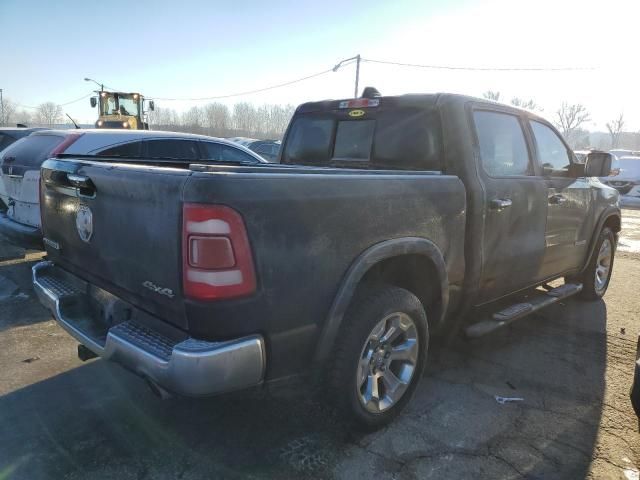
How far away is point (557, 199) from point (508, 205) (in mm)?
978

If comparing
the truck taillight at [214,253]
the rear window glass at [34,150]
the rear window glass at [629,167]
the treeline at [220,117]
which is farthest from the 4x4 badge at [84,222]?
the treeline at [220,117]

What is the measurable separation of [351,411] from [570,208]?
10.0 ft

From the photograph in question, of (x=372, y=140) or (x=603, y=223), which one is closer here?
(x=372, y=140)

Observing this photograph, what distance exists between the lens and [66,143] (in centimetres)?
582

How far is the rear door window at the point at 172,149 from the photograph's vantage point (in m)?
6.72

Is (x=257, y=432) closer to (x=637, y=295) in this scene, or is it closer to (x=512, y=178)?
(x=512, y=178)

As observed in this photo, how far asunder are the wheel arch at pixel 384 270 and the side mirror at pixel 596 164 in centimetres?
232

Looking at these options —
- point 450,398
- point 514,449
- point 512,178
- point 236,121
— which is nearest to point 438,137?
point 512,178

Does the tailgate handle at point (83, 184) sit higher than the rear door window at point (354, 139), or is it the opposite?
the rear door window at point (354, 139)

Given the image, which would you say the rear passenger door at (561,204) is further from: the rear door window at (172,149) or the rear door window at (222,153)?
the rear door window at (172,149)

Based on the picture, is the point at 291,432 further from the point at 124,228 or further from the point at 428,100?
the point at 428,100

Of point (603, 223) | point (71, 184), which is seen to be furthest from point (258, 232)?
point (603, 223)

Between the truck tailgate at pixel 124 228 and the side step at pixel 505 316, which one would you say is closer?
the truck tailgate at pixel 124 228

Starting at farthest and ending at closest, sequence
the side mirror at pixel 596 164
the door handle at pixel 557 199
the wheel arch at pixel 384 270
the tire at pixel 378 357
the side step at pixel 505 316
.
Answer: the side mirror at pixel 596 164
the door handle at pixel 557 199
the side step at pixel 505 316
the tire at pixel 378 357
the wheel arch at pixel 384 270
